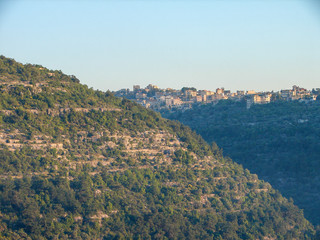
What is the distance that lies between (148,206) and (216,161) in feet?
51.0

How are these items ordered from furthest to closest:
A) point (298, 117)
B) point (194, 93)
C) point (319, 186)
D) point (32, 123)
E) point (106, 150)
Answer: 1. point (194, 93)
2. point (298, 117)
3. point (319, 186)
4. point (106, 150)
5. point (32, 123)

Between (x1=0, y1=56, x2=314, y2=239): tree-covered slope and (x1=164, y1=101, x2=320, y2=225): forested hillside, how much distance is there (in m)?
8.74

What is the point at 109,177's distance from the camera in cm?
6994

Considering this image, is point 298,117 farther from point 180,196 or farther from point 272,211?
point 180,196

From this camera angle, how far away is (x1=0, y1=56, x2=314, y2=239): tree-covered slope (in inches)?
2456

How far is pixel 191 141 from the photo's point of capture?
82.2 meters

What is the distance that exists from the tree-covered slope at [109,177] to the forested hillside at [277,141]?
28.7 ft

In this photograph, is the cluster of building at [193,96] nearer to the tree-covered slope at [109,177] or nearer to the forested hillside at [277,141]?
the forested hillside at [277,141]

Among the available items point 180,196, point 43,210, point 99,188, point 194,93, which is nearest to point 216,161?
point 180,196

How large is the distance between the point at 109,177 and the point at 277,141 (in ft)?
115

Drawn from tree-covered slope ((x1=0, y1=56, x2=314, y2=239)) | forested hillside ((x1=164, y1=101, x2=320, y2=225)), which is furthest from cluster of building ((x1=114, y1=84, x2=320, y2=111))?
tree-covered slope ((x1=0, y1=56, x2=314, y2=239))

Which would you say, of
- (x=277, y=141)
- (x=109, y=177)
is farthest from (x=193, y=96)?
(x=109, y=177)

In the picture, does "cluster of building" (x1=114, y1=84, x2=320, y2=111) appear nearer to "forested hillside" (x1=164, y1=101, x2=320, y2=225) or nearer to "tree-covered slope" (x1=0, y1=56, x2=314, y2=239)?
"forested hillside" (x1=164, y1=101, x2=320, y2=225)

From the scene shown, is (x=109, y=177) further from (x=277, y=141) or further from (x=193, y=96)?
(x=193, y=96)
